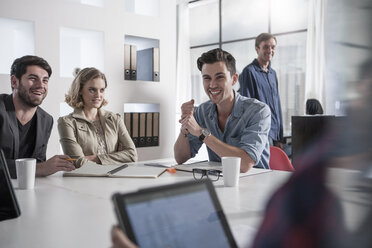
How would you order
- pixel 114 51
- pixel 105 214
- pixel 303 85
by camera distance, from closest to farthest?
pixel 105 214
pixel 114 51
pixel 303 85

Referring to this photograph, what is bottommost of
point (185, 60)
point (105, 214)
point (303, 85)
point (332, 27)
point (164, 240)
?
point (105, 214)

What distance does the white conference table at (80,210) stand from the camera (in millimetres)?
843

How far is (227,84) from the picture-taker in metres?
2.24

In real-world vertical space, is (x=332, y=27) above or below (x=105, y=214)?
above

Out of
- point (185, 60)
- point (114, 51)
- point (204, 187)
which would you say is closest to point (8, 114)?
point (114, 51)

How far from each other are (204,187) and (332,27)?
12.5 inches

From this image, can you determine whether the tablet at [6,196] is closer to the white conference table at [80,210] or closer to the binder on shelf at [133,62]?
the white conference table at [80,210]

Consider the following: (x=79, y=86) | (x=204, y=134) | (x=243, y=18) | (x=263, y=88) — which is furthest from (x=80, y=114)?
(x=243, y=18)

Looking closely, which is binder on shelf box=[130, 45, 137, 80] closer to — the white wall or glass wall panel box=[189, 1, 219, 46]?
the white wall

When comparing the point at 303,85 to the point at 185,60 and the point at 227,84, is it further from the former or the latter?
the point at 227,84

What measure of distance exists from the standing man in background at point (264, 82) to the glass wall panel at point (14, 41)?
1844 mm

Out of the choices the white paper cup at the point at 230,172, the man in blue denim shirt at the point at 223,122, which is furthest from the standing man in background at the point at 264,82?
the white paper cup at the point at 230,172

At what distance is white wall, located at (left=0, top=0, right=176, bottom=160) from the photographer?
2925 millimetres

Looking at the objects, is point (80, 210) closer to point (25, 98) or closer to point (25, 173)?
point (25, 173)
